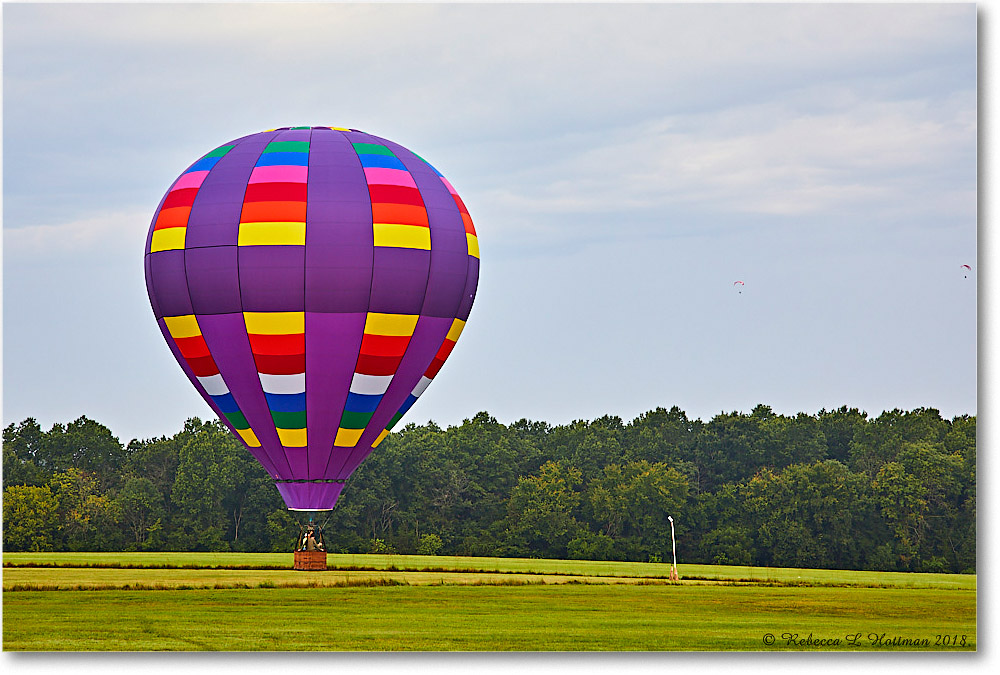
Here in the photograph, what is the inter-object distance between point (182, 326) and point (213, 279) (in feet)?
3.83

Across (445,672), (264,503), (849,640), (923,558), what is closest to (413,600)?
(445,672)

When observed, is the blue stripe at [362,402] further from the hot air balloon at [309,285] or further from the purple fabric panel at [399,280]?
the purple fabric panel at [399,280]

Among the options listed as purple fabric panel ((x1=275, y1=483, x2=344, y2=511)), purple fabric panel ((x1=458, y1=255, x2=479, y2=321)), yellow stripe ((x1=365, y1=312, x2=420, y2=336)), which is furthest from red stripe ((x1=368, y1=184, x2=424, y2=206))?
purple fabric panel ((x1=275, y1=483, x2=344, y2=511))

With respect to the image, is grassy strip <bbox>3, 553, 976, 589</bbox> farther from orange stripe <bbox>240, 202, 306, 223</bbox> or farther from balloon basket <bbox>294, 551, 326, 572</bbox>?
orange stripe <bbox>240, 202, 306, 223</bbox>

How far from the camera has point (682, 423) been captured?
54.5 metres

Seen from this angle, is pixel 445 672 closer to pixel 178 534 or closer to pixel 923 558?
pixel 923 558

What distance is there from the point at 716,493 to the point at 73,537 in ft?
67.2

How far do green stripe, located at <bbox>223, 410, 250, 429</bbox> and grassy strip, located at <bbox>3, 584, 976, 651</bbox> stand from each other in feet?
9.45

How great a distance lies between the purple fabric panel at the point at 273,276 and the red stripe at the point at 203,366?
1.51m

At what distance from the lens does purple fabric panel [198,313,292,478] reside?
2258 cm

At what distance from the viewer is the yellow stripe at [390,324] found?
74.1ft

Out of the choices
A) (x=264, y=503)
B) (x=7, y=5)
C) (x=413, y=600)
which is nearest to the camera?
(x=7, y=5)

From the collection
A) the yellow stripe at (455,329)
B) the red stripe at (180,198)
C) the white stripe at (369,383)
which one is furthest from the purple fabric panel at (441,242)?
the red stripe at (180,198)

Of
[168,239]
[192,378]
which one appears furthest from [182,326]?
[168,239]
